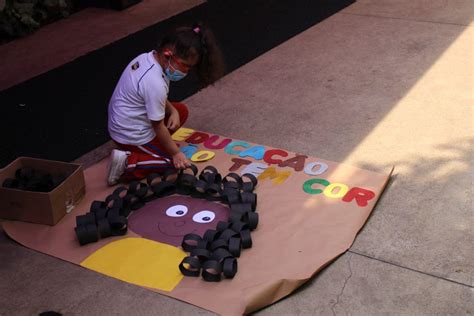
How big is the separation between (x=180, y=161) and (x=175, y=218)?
0.40 metres

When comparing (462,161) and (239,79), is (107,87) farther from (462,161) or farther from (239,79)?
(462,161)

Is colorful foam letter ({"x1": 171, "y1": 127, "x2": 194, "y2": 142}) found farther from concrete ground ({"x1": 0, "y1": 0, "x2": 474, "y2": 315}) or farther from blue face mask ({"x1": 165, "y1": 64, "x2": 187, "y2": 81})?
blue face mask ({"x1": 165, "y1": 64, "x2": 187, "y2": 81})

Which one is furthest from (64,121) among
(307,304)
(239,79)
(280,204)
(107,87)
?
(307,304)

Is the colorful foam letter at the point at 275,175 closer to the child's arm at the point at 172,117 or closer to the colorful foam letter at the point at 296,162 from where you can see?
the colorful foam letter at the point at 296,162

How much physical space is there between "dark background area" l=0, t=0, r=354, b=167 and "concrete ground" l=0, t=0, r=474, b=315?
0.21 metres

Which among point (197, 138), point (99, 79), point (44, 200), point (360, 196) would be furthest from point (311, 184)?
point (99, 79)

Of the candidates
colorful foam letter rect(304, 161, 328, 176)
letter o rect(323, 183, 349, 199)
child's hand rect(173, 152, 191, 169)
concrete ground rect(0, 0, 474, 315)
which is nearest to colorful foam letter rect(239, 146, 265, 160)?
concrete ground rect(0, 0, 474, 315)

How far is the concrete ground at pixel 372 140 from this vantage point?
9.34ft

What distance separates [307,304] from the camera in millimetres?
2795

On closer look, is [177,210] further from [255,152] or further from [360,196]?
[360,196]

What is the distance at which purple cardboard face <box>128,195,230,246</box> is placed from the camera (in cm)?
328

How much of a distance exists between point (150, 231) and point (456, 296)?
4.78ft

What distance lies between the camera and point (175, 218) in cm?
340

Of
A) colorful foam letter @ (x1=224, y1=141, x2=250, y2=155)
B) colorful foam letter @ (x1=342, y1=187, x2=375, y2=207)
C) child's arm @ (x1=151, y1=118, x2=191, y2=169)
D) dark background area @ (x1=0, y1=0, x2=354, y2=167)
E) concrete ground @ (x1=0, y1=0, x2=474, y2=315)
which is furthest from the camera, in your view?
dark background area @ (x1=0, y1=0, x2=354, y2=167)
